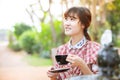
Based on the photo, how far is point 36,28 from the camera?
766 centimetres

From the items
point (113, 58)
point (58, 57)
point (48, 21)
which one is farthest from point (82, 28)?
point (48, 21)

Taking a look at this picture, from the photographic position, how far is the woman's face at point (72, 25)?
1.50 m

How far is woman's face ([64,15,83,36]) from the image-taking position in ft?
4.91

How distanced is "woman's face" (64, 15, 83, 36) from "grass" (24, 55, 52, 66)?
5603 millimetres

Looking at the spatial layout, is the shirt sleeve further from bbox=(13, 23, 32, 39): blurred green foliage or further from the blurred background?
bbox=(13, 23, 32, 39): blurred green foliage

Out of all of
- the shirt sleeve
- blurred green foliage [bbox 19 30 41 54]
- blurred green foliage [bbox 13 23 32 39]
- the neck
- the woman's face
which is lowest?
the shirt sleeve

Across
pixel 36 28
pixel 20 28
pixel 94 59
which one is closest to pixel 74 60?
pixel 94 59

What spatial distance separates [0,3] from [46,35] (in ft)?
4.71

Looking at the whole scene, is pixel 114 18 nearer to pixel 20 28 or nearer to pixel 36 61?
pixel 36 61

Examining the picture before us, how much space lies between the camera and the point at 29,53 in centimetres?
839

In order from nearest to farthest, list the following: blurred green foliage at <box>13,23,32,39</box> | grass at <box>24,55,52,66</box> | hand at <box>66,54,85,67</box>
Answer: hand at <box>66,54,85,67</box>
grass at <box>24,55,52,66</box>
blurred green foliage at <box>13,23,32,39</box>

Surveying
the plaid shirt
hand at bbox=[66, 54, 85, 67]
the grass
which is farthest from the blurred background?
hand at bbox=[66, 54, 85, 67]

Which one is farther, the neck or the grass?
the grass

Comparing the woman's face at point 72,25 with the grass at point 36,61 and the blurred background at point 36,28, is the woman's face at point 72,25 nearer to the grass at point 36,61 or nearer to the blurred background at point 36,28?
the blurred background at point 36,28
